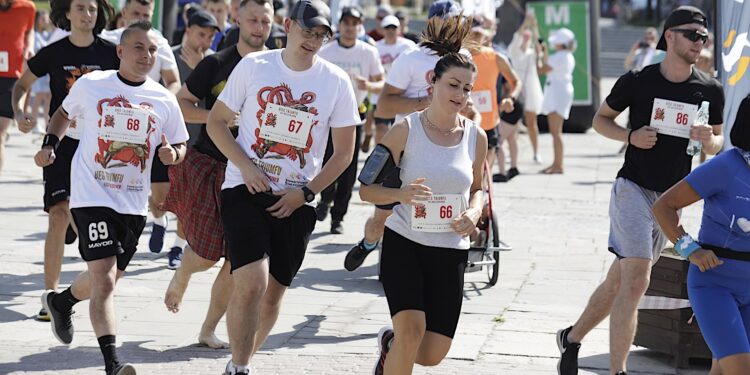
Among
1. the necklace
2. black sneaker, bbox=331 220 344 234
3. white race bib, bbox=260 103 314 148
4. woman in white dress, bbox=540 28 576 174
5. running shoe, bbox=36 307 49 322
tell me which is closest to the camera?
the necklace

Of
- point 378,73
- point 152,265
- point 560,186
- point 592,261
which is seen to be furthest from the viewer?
point 560,186

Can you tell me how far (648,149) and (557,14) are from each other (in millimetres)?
17647

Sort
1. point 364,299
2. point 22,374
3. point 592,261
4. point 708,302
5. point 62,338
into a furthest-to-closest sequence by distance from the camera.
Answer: point 592,261 → point 364,299 → point 62,338 → point 22,374 → point 708,302

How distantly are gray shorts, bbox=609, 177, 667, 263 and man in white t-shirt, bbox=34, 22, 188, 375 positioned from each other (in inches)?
85.0

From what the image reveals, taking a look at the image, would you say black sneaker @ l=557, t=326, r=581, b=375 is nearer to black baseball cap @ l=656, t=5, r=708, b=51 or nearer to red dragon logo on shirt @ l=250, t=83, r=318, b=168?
black baseball cap @ l=656, t=5, r=708, b=51

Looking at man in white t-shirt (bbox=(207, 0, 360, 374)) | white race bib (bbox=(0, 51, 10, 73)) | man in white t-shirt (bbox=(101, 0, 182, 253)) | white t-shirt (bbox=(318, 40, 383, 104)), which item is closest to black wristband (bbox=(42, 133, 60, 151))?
man in white t-shirt (bbox=(207, 0, 360, 374))

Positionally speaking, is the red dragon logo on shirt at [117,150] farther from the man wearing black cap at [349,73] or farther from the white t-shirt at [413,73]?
the man wearing black cap at [349,73]

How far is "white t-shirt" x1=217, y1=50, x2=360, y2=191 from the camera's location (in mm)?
5941

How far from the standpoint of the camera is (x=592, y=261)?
1047 cm

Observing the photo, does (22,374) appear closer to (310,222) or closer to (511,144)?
(310,222)

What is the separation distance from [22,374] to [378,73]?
6041 mm

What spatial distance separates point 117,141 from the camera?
6387 mm

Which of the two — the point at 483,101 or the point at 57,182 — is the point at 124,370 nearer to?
the point at 57,182

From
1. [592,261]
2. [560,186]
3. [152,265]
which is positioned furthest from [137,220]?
[560,186]
